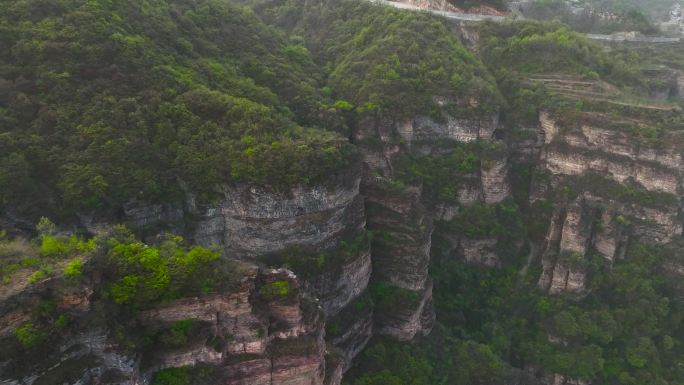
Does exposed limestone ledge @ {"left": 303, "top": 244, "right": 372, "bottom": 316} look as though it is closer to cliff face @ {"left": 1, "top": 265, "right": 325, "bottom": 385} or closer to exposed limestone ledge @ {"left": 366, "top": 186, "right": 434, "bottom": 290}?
exposed limestone ledge @ {"left": 366, "top": 186, "right": 434, "bottom": 290}

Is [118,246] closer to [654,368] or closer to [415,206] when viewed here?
[415,206]

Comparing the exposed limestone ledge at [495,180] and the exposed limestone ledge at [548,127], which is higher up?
the exposed limestone ledge at [548,127]

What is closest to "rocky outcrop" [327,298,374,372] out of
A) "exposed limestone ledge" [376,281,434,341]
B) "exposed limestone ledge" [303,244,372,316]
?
Result: "exposed limestone ledge" [303,244,372,316]

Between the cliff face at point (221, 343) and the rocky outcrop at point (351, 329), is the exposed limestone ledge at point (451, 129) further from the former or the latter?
the cliff face at point (221, 343)

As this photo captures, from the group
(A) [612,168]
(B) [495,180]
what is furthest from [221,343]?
(A) [612,168]

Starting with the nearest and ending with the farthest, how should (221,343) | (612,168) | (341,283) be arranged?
1. (221,343)
2. (341,283)
3. (612,168)

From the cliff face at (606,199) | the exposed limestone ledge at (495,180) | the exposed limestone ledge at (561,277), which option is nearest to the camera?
the exposed limestone ledge at (561,277)

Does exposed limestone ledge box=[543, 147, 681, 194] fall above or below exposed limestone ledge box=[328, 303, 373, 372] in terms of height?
above

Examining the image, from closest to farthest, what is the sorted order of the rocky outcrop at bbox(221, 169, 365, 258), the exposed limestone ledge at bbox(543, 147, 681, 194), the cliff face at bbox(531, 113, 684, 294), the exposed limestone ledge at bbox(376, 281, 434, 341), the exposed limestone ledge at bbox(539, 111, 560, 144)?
the rocky outcrop at bbox(221, 169, 365, 258), the exposed limestone ledge at bbox(376, 281, 434, 341), the cliff face at bbox(531, 113, 684, 294), the exposed limestone ledge at bbox(543, 147, 681, 194), the exposed limestone ledge at bbox(539, 111, 560, 144)

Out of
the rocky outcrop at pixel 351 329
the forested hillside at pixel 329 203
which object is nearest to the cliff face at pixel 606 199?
the forested hillside at pixel 329 203

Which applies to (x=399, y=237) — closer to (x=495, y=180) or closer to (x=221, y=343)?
(x=495, y=180)

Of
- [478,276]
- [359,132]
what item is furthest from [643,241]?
[359,132]
